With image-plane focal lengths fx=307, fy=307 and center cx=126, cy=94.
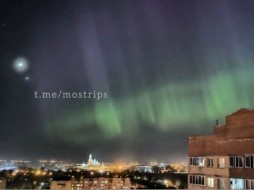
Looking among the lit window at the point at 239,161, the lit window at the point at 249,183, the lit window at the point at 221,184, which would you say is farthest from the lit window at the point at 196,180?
the lit window at the point at 249,183

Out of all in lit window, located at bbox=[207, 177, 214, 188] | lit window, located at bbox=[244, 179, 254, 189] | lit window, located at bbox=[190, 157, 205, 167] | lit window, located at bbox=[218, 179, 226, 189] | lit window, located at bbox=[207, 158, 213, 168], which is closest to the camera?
lit window, located at bbox=[244, 179, 254, 189]

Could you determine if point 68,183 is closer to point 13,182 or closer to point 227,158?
point 13,182

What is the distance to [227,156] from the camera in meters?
36.2

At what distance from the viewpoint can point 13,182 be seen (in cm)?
12138

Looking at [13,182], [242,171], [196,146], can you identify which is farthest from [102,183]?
[242,171]

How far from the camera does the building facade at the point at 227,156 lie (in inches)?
1321

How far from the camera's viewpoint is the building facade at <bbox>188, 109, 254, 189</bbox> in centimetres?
3356

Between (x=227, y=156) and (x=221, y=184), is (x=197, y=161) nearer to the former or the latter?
(x=221, y=184)

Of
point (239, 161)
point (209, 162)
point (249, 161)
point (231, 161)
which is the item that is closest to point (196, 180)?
point (209, 162)

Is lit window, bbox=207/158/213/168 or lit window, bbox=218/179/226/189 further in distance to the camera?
lit window, bbox=207/158/213/168

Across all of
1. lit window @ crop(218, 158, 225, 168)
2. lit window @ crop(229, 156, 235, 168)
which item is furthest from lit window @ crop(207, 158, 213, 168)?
lit window @ crop(229, 156, 235, 168)

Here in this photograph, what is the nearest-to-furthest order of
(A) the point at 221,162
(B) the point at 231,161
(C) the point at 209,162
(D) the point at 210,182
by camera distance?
1. (B) the point at 231,161
2. (A) the point at 221,162
3. (D) the point at 210,182
4. (C) the point at 209,162

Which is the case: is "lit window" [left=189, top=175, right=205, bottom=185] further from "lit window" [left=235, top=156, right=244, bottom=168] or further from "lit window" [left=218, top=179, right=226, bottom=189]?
"lit window" [left=235, top=156, right=244, bottom=168]

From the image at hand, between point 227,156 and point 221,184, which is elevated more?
point 227,156
